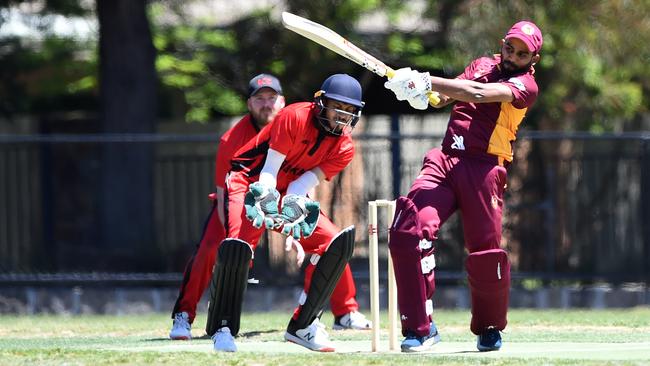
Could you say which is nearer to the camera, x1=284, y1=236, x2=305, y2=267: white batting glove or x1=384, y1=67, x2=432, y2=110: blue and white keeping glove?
x1=384, y1=67, x2=432, y2=110: blue and white keeping glove

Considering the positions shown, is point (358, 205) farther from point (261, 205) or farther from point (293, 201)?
point (261, 205)

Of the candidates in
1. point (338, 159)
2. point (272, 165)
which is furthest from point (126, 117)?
point (272, 165)

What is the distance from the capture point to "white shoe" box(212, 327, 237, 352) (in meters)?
8.23

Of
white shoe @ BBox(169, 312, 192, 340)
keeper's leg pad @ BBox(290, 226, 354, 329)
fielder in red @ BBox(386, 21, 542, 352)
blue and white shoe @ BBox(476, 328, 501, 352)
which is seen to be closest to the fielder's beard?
white shoe @ BBox(169, 312, 192, 340)

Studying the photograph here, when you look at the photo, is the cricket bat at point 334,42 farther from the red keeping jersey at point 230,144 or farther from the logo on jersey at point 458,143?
the red keeping jersey at point 230,144

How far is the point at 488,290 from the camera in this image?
8.45 meters

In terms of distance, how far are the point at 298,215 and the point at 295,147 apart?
492 mm

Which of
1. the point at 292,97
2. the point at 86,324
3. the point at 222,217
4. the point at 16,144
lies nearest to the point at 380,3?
the point at 292,97

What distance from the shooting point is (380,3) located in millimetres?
17234

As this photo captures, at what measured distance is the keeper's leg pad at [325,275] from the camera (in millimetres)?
8453

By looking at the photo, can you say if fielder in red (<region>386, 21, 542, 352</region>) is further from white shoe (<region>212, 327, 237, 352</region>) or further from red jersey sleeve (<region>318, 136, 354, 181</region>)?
white shoe (<region>212, 327, 237, 352</region>)

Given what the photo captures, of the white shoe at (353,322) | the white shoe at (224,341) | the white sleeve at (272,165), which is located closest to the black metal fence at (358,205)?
the white shoe at (353,322)

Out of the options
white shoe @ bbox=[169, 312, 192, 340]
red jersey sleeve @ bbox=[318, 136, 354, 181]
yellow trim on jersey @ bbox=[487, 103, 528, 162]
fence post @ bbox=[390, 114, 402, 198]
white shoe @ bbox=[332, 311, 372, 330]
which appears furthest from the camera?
fence post @ bbox=[390, 114, 402, 198]

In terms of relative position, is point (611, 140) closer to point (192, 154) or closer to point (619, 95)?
point (619, 95)
